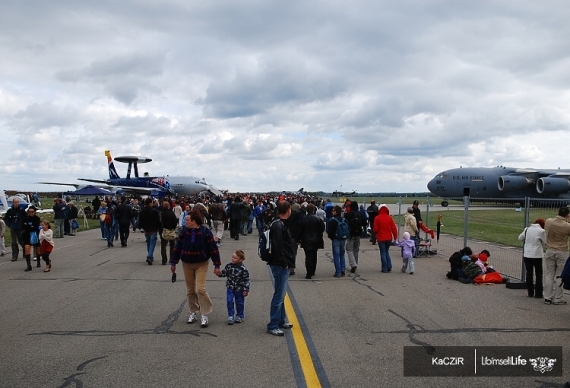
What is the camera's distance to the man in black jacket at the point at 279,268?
737 centimetres

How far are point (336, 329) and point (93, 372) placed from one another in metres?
3.31

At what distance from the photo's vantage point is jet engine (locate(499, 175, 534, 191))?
4869 centimetres

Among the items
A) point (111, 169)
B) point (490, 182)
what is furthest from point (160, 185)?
point (490, 182)

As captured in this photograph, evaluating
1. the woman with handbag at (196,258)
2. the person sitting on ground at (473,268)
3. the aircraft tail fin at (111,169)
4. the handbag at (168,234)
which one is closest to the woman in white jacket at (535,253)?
the person sitting on ground at (473,268)

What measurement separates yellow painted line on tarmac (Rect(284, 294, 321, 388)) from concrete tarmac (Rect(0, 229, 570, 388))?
2cm

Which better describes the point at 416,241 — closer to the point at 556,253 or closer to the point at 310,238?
the point at 310,238

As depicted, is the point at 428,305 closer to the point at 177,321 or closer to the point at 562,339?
the point at 562,339

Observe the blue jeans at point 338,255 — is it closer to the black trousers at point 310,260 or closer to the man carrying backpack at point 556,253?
the black trousers at point 310,260

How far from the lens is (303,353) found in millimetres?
6379

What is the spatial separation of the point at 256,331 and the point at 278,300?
0.56 meters

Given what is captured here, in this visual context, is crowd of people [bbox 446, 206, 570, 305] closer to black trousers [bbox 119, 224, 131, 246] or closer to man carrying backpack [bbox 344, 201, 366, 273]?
man carrying backpack [bbox 344, 201, 366, 273]

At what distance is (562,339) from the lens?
7.00 metres

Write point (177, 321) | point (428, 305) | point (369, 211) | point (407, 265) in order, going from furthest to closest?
point (369, 211) < point (407, 265) < point (428, 305) < point (177, 321)

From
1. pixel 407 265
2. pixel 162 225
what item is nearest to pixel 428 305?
pixel 407 265
